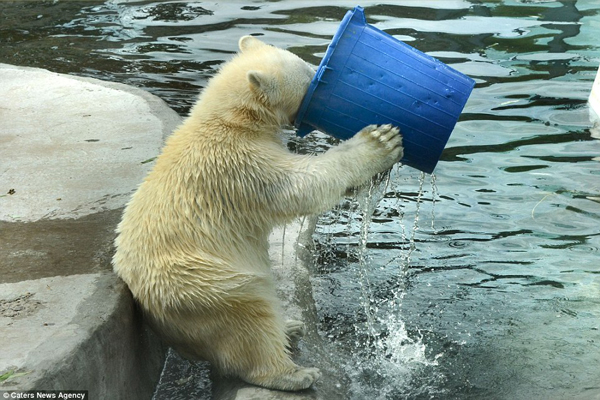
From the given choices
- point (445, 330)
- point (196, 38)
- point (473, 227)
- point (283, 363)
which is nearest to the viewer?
point (283, 363)

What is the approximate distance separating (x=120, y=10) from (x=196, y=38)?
87.0 inches

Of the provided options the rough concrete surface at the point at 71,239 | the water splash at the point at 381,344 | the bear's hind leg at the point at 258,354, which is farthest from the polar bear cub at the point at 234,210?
the water splash at the point at 381,344

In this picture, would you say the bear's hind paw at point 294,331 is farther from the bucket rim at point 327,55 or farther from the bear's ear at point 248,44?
the bear's ear at point 248,44

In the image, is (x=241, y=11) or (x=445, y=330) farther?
(x=241, y=11)

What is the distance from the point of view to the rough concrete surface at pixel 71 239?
9.91 feet

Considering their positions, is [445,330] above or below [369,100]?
below

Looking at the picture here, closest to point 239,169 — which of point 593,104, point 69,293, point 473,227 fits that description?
point 69,293

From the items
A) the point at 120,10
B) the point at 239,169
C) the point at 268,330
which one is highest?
the point at 239,169

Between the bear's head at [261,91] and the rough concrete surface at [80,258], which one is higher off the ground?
the bear's head at [261,91]

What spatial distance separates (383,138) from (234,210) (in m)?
0.74

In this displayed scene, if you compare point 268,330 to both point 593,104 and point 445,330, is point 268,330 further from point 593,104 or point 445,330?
point 593,104

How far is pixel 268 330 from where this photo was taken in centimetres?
336

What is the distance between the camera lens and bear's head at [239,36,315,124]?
364cm

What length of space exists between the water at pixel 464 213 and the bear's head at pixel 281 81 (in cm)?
62
